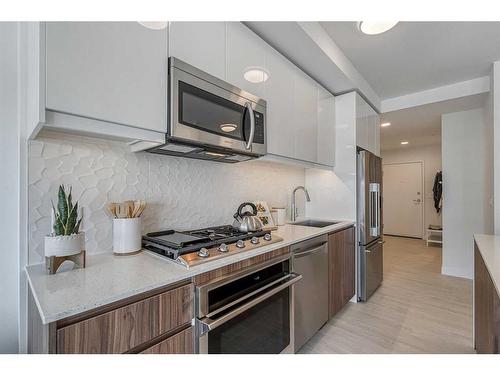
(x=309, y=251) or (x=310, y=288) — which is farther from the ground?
(x=309, y=251)

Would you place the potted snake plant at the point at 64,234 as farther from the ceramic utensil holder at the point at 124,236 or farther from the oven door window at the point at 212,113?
the oven door window at the point at 212,113

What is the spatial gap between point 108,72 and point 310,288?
71.2 inches

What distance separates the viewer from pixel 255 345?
1324 mm


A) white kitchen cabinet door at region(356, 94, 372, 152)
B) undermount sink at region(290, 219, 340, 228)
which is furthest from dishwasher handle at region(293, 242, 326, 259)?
white kitchen cabinet door at region(356, 94, 372, 152)

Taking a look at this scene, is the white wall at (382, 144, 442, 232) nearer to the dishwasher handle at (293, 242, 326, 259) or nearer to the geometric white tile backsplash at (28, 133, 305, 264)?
→ the dishwasher handle at (293, 242, 326, 259)

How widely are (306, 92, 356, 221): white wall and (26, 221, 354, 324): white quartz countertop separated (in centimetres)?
146

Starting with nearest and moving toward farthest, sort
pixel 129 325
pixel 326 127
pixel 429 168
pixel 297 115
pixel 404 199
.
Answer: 1. pixel 129 325
2. pixel 297 115
3. pixel 326 127
4. pixel 429 168
5. pixel 404 199

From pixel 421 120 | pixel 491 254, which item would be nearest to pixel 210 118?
pixel 491 254

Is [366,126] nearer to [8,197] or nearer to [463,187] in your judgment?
[463,187]

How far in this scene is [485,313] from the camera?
4.88 ft

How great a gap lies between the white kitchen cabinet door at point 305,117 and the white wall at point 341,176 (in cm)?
46

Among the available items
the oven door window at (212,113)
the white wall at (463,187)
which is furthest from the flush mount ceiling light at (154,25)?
the white wall at (463,187)

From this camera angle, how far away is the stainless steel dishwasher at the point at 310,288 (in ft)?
5.49
